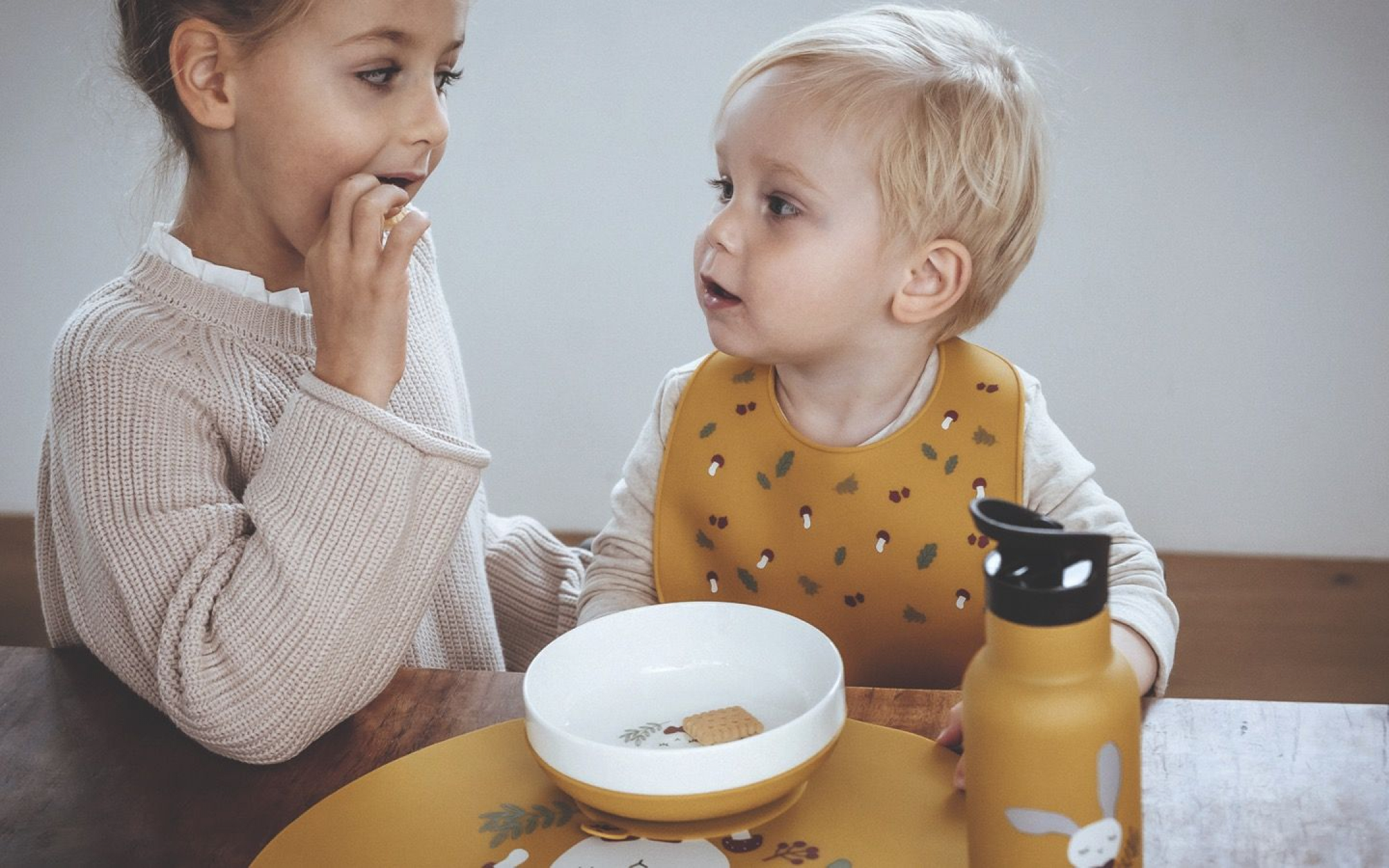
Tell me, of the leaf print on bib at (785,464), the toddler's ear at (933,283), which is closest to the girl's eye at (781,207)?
the toddler's ear at (933,283)

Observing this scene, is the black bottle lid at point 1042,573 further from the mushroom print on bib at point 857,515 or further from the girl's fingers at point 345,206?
the girl's fingers at point 345,206

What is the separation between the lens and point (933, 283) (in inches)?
49.6

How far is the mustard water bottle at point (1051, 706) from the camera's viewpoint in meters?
0.60

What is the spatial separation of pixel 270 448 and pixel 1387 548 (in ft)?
8.20

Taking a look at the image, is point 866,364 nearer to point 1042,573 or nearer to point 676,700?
point 676,700

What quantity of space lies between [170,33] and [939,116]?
0.74 meters

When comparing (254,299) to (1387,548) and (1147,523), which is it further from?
(1387,548)

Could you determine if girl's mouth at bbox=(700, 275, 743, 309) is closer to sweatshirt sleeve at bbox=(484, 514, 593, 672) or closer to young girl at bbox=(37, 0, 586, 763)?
young girl at bbox=(37, 0, 586, 763)

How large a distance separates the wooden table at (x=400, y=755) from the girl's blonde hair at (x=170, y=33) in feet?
1.84

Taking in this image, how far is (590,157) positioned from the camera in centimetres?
269

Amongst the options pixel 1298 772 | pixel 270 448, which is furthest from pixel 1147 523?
pixel 270 448

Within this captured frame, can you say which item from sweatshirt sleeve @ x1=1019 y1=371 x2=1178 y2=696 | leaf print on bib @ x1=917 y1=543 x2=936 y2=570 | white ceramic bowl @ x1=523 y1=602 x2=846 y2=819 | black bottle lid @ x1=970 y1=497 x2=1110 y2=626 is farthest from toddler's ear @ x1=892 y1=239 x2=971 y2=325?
black bottle lid @ x1=970 y1=497 x2=1110 y2=626

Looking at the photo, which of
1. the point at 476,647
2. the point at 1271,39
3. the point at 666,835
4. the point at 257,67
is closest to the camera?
the point at 666,835

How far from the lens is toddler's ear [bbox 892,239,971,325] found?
1239 mm
